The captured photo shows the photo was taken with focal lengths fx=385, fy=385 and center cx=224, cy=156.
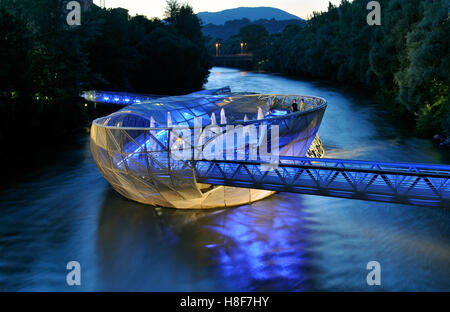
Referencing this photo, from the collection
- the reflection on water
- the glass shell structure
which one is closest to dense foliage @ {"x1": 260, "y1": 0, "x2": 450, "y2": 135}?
the glass shell structure

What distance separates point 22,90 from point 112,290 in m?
23.2

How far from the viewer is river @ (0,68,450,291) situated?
1216 cm

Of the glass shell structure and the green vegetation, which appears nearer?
the glass shell structure

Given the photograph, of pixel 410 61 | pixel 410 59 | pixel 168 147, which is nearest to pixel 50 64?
pixel 168 147

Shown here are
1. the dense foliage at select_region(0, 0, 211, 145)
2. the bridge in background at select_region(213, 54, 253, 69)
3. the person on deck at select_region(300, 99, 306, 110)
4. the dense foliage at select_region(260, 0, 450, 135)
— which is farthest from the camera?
the bridge in background at select_region(213, 54, 253, 69)

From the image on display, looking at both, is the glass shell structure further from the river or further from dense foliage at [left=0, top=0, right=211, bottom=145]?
dense foliage at [left=0, top=0, right=211, bottom=145]

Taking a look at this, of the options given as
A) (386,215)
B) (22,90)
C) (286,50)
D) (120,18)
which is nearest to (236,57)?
(286,50)

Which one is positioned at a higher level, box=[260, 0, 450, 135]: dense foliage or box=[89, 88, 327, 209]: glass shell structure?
box=[260, 0, 450, 135]: dense foliage

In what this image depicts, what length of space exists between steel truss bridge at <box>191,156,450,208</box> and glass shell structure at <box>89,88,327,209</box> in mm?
1078

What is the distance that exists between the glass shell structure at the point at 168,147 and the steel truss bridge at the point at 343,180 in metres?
1.08

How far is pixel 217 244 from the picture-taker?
46.6ft

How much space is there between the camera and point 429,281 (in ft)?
38.9

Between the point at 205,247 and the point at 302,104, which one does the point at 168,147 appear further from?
the point at 302,104
